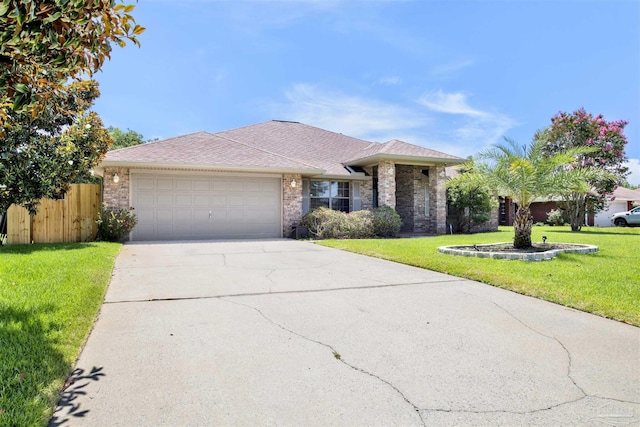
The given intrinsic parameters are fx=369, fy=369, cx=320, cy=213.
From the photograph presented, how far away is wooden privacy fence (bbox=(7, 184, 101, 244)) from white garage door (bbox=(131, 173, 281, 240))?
1.43m

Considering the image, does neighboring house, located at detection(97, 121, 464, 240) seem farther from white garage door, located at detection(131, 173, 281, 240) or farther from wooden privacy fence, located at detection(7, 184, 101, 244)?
wooden privacy fence, located at detection(7, 184, 101, 244)

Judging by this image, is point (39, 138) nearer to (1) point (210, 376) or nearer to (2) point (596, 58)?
(1) point (210, 376)

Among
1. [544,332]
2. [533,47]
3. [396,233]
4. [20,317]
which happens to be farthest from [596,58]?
[20,317]

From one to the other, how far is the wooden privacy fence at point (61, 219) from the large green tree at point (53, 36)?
11100 millimetres

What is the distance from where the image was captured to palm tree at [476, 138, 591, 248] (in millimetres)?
9945

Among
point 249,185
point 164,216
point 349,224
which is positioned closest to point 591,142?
point 349,224

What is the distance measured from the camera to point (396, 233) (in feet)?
54.4

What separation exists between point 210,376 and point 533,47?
45.5ft

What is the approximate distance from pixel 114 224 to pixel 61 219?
1585mm

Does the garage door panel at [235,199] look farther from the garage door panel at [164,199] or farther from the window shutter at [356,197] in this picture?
the window shutter at [356,197]

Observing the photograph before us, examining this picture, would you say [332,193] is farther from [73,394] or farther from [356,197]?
[73,394]

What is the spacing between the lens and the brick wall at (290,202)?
1570cm

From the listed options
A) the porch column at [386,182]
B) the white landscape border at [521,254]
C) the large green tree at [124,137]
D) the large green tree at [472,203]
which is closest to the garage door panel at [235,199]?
the porch column at [386,182]

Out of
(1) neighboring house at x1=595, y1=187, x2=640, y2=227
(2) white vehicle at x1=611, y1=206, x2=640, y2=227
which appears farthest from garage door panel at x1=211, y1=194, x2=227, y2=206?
(1) neighboring house at x1=595, y1=187, x2=640, y2=227
